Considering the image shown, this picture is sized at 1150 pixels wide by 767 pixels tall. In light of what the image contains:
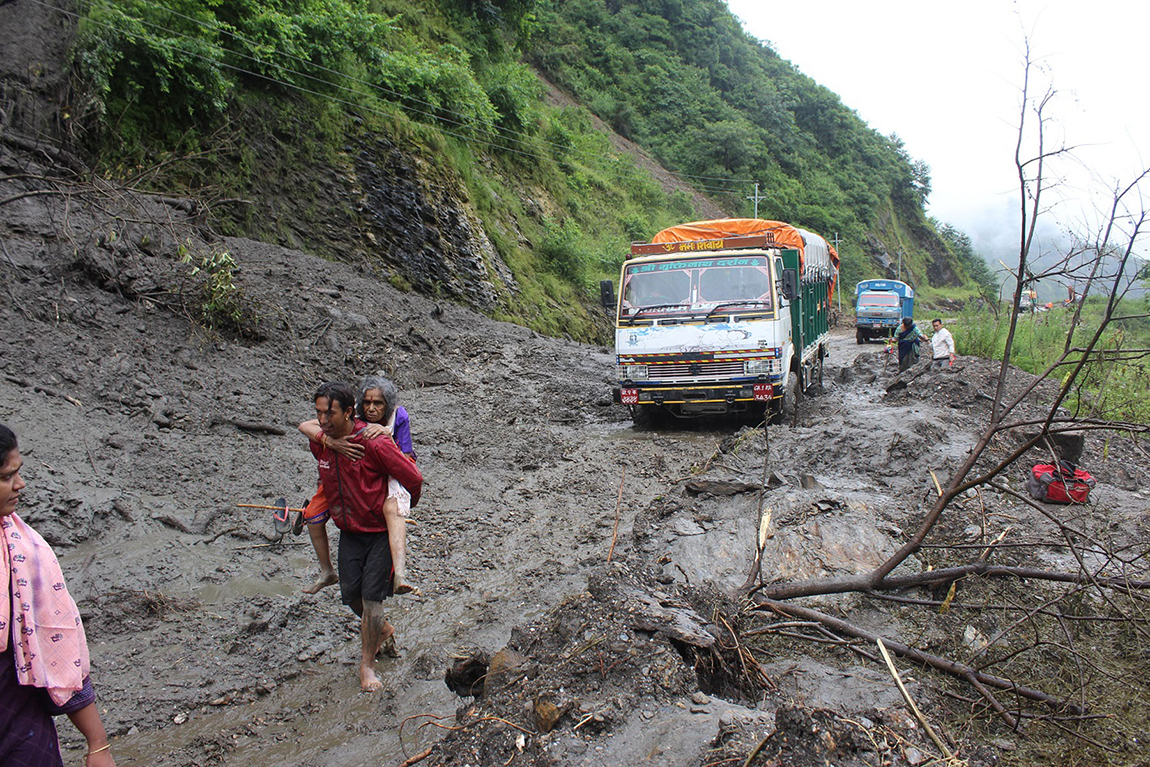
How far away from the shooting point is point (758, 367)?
386 inches

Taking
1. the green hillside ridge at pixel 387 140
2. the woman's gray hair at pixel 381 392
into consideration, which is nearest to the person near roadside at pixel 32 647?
the woman's gray hair at pixel 381 392

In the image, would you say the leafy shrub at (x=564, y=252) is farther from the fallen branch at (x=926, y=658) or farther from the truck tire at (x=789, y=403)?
the fallen branch at (x=926, y=658)

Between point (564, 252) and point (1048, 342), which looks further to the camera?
point (564, 252)

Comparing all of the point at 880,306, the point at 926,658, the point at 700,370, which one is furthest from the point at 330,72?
the point at 880,306

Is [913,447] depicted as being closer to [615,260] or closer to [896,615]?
[896,615]

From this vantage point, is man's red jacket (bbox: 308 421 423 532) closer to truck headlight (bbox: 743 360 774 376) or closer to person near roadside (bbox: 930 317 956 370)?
truck headlight (bbox: 743 360 774 376)

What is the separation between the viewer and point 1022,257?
3.44 meters

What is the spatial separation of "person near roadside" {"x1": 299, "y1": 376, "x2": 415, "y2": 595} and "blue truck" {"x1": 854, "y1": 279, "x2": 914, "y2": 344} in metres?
28.5

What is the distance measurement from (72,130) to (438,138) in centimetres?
870

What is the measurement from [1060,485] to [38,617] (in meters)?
6.76

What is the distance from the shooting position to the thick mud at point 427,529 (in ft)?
9.98

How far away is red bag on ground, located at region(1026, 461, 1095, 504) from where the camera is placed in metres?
5.82

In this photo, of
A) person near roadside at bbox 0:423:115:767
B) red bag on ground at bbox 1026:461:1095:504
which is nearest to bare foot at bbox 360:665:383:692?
person near roadside at bbox 0:423:115:767

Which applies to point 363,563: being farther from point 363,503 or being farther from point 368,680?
point 368,680
